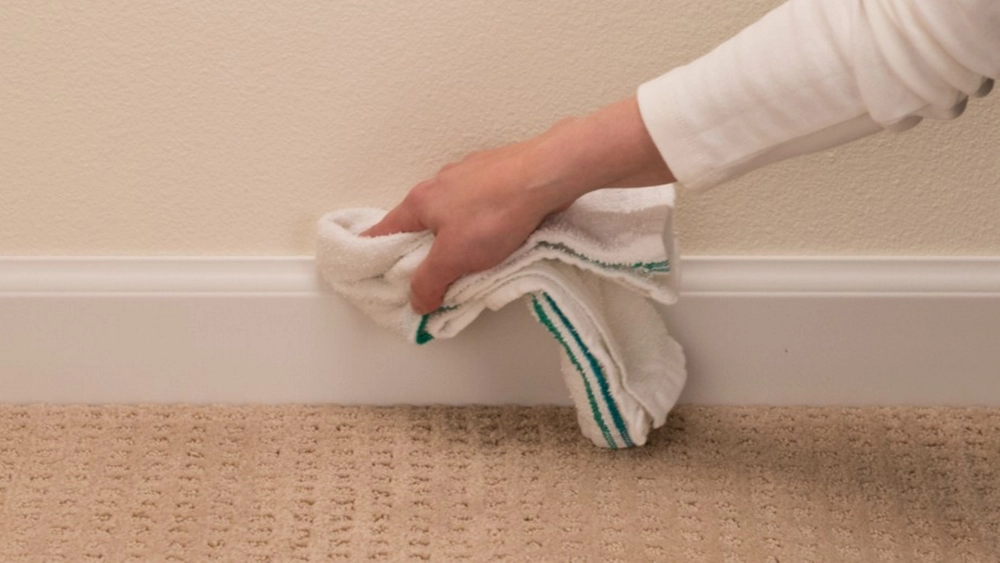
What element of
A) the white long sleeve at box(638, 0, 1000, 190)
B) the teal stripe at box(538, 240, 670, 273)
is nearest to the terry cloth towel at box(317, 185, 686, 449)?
the teal stripe at box(538, 240, 670, 273)

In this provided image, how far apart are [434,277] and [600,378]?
0.16 meters

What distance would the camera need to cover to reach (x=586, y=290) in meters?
0.91

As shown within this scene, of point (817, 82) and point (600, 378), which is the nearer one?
point (817, 82)

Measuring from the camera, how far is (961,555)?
0.85 m

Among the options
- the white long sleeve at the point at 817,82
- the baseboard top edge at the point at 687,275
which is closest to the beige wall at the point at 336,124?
the baseboard top edge at the point at 687,275

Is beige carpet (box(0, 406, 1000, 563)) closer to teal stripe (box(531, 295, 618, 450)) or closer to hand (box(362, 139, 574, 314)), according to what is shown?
teal stripe (box(531, 295, 618, 450))

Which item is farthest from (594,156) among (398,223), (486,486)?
(486,486)

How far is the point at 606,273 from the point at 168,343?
381 millimetres

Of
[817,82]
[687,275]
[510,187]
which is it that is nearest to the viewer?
[817,82]

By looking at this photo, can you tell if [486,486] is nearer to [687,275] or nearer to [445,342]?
[445,342]

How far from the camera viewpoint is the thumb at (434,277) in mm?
858

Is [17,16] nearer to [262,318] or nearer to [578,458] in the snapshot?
[262,318]

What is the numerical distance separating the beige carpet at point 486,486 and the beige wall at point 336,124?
15 centimetres

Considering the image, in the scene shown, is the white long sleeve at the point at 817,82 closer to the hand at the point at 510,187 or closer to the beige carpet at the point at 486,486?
the hand at the point at 510,187
